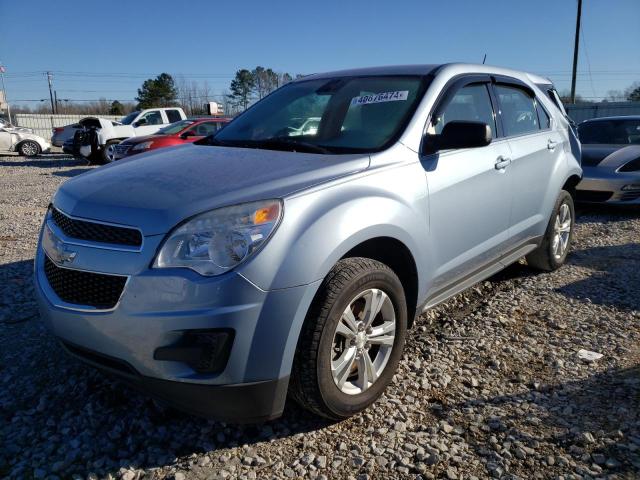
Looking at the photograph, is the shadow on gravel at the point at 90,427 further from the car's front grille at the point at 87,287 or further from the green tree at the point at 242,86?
the green tree at the point at 242,86

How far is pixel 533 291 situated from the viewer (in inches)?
169

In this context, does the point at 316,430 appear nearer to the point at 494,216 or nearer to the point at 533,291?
the point at 494,216

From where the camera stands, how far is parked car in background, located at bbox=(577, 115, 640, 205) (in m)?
7.12

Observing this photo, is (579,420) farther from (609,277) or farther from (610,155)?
(610,155)

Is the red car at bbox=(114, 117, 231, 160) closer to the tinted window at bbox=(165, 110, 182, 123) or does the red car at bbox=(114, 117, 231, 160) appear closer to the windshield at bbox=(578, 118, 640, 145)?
the tinted window at bbox=(165, 110, 182, 123)

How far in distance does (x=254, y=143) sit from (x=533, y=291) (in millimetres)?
2657

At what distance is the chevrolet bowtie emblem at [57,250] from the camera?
2.22 metres

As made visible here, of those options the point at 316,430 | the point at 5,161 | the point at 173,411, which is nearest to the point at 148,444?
the point at 173,411

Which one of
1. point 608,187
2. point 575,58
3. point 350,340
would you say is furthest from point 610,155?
point 575,58

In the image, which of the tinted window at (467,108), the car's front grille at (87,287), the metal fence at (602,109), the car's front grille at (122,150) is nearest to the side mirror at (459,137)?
the tinted window at (467,108)

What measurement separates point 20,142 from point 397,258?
2214 cm

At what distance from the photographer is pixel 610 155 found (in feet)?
24.5

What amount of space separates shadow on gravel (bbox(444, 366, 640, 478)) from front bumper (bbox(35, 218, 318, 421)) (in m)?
1.04

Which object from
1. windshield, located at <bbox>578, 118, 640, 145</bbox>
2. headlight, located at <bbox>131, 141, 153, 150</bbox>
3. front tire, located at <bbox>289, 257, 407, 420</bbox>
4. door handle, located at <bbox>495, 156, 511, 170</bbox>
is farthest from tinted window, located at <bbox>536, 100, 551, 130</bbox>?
headlight, located at <bbox>131, 141, 153, 150</bbox>
